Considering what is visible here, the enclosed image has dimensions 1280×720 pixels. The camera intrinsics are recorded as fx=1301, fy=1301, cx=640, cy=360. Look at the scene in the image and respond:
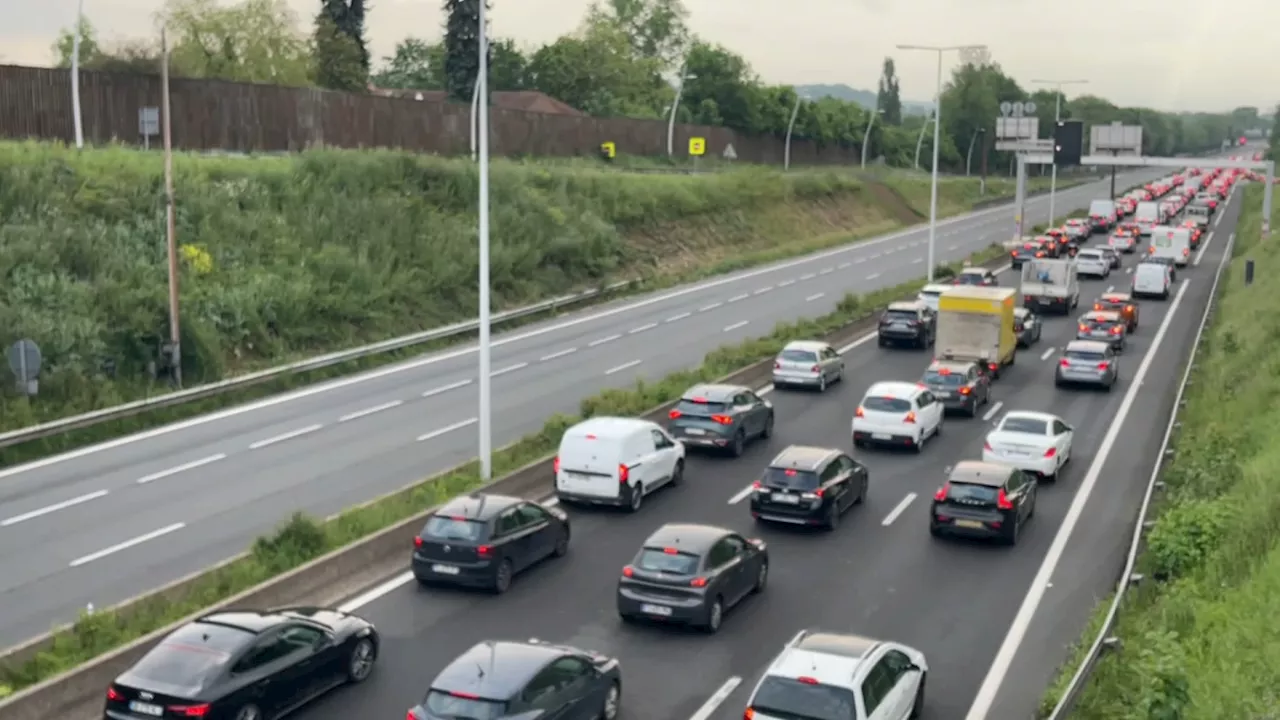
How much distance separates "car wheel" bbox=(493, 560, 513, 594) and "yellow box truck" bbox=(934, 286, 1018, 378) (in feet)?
70.4

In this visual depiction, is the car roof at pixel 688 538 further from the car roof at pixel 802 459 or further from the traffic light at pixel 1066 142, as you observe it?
the traffic light at pixel 1066 142

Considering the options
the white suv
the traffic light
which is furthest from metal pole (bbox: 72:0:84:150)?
the traffic light

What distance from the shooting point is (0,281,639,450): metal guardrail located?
2855cm

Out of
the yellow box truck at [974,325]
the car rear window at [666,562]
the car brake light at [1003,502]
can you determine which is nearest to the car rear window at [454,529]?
the car rear window at [666,562]

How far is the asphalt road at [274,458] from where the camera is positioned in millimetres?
20703

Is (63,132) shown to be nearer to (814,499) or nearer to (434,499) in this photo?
(434,499)

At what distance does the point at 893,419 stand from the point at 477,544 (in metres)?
13.1

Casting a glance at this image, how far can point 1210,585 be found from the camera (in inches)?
711

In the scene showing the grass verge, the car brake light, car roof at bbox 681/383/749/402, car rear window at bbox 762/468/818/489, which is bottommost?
the grass verge

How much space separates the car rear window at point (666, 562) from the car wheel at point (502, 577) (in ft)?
7.51

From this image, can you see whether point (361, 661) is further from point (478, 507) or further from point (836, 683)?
point (836, 683)

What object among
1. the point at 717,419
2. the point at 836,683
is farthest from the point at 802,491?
the point at 836,683

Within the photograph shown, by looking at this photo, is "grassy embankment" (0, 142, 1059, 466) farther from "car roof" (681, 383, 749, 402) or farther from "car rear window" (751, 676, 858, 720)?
"car rear window" (751, 676, 858, 720)

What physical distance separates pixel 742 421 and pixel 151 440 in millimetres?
13471
